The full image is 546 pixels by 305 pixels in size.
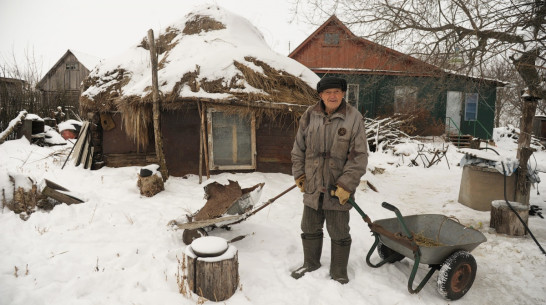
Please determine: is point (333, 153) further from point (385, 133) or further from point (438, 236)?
point (385, 133)

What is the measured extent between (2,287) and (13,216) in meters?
2.16

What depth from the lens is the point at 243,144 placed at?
25.6 feet

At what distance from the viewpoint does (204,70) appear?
294 inches

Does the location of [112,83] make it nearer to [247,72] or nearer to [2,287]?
[247,72]

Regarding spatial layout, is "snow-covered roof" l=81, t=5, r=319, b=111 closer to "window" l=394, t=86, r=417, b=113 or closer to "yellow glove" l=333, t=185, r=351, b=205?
"yellow glove" l=333, t=185, r=351, b=205

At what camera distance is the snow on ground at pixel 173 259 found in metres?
2.99

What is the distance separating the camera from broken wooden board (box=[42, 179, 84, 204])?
16.0 ft

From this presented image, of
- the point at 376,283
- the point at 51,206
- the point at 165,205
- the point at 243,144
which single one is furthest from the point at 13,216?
the point at 376,283

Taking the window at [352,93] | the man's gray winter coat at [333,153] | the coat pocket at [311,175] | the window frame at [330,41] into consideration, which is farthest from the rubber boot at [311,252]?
the window frame at [330,41]

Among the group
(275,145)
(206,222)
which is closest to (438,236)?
(206,222)

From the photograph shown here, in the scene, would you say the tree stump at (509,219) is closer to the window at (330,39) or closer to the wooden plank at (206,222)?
the wooden plank at (206,222)

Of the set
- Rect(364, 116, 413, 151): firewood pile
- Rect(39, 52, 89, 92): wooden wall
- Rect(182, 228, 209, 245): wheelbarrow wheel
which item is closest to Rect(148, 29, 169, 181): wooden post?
Rect(182, 228, 209, 245): wheelbarrow wheel

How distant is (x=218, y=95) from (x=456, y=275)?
552cm

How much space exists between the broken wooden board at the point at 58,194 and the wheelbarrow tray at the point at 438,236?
4.75 meters
